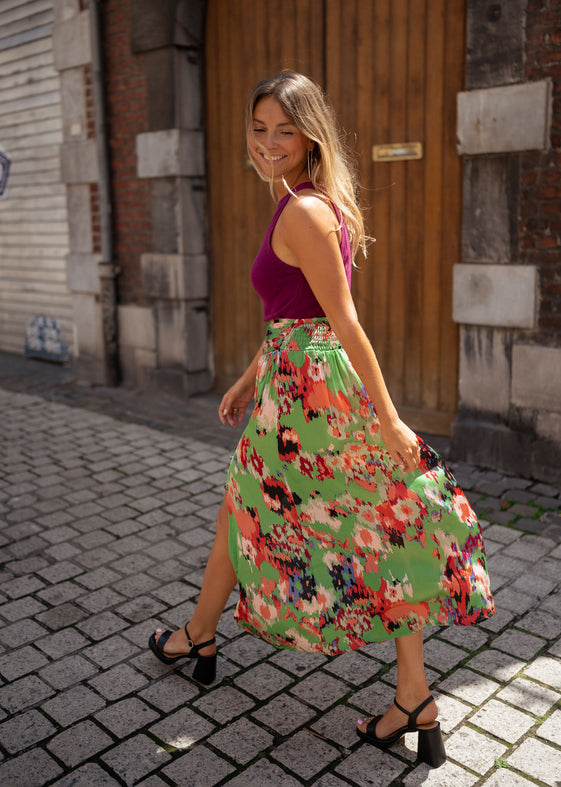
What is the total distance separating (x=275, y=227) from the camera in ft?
7.58

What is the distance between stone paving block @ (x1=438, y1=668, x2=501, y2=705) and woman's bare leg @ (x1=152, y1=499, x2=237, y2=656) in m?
0.82

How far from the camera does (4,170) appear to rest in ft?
30.3

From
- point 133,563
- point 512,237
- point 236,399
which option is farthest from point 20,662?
point 512,237

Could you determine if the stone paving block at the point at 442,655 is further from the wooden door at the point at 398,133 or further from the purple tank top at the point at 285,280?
the wooden door at the point at 398,133

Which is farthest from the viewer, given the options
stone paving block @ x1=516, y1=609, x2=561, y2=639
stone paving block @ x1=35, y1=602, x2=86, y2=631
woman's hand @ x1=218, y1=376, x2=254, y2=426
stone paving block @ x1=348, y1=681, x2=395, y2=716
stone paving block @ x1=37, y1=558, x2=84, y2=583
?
stone paving block @ x1=37, y1=558, x2=84, y2=583

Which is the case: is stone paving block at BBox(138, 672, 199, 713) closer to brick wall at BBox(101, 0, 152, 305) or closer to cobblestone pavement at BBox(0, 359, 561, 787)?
cobblestone pavement at BBox(0, 359, 561, 787)

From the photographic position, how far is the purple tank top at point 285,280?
234cm

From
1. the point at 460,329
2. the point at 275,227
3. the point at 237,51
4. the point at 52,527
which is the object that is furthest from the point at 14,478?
the point at 237,51

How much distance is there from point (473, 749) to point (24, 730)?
4.69ft

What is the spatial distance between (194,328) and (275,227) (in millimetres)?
4804

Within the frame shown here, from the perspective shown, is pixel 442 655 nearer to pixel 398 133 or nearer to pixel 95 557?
pixel 95 557

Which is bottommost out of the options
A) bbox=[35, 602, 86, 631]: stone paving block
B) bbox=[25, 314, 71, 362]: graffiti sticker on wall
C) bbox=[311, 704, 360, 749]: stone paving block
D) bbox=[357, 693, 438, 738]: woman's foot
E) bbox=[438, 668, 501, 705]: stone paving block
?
bbox=[311, 704, 360, 749]: stone paving block

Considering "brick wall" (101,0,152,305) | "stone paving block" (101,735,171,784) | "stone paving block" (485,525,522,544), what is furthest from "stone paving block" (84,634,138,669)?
"brick wall" (101,0,152,305)

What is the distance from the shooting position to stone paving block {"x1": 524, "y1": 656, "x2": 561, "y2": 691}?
9.10 ft
